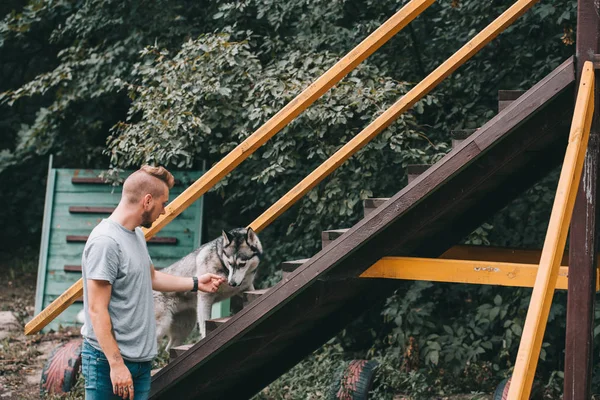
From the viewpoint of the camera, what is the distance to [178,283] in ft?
13.7

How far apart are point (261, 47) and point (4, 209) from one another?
719cm

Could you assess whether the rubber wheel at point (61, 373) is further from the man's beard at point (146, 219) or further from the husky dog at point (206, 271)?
the man's beard at point (146, 219)

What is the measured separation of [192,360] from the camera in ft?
15.5

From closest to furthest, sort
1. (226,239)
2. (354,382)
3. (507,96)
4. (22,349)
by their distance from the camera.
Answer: (507,96) → (226,239) → (354,382) → (22,349)

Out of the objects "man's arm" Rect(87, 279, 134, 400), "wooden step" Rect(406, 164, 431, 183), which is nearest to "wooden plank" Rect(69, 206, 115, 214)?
"wooden step" Rect(406, 164, 431, 183)

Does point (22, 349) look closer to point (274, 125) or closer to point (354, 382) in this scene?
point (354, 382)

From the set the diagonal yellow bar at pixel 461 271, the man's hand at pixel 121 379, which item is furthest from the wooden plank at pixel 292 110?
the man's hand at pixel 121 379

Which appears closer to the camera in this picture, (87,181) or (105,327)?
(105,327)

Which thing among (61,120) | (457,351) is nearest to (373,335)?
(457,351)

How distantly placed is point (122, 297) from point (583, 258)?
2.57 metres

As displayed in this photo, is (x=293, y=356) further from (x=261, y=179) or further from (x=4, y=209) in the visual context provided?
(x=4, y=209)

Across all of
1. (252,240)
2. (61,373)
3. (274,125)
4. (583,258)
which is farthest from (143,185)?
(61,373)

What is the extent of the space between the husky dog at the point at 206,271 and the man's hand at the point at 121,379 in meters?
1.96

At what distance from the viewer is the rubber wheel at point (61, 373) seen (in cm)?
664
